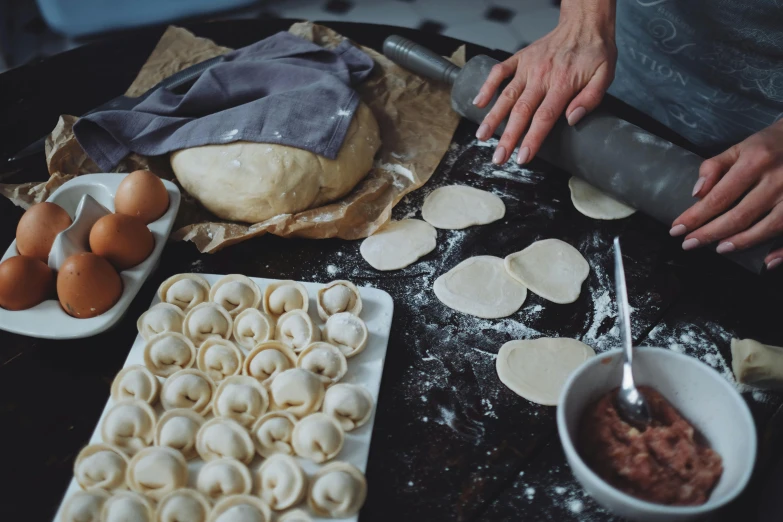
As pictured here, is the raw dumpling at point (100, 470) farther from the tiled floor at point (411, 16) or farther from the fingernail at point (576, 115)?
the tiled floor at point (411, 16)

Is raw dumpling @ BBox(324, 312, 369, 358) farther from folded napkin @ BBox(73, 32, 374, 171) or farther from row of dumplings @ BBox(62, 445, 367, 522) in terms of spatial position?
folded napkin @ BBox(73, 32, 374, 171)

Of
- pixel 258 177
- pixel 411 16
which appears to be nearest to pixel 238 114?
pixel 258 177

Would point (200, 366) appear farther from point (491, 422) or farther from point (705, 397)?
point (705, 397)

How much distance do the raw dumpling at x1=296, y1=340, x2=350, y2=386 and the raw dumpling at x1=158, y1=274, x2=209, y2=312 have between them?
26 cm

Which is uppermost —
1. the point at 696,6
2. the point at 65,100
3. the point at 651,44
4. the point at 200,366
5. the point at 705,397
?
the point at 696,6

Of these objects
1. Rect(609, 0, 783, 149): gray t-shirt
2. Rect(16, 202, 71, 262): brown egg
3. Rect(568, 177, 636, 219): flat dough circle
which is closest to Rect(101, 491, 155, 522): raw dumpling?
Rect(16, 202, 71, 262): brown egg

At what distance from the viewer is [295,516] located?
0.91m

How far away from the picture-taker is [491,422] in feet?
3.56

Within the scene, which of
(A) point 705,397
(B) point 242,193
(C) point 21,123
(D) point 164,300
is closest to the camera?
(A) point 705,397

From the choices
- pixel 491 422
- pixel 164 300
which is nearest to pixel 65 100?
pixel 164 300

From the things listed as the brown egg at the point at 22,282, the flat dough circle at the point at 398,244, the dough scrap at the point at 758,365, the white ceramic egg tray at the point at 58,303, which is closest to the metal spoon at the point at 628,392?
the dough scrap at the point at 758,365

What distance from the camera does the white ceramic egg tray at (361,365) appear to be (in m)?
0.99

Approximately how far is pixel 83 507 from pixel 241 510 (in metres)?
0.24

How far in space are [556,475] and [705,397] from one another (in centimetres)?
26
